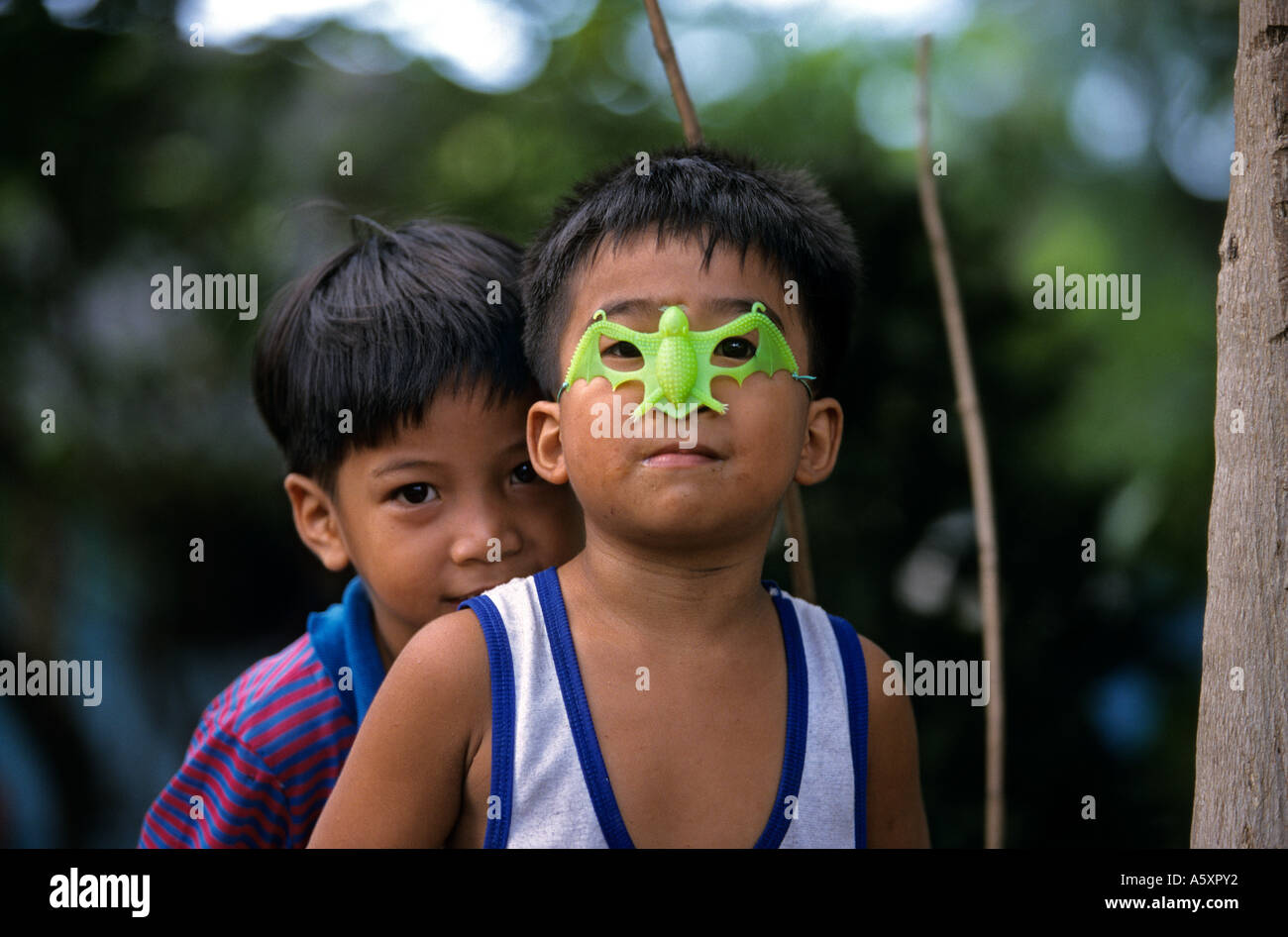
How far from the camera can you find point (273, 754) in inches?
76.2

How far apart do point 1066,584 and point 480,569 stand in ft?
6.25

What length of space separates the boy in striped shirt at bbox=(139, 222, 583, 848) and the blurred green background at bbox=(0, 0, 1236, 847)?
1.10 m

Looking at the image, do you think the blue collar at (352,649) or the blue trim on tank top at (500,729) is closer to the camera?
the blue trim on tank top at (500,729)

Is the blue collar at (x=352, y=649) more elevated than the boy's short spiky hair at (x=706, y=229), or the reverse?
the boy's short spiky hair at (x=706, y=229)

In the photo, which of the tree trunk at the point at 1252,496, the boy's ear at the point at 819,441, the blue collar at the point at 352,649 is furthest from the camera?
the blue collar at the point at 352,649

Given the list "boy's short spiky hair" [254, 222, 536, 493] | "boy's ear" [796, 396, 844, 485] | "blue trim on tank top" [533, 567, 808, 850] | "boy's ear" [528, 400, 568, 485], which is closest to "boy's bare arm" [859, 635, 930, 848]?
"blue trim on tank top" [533, 567, 808, 850]

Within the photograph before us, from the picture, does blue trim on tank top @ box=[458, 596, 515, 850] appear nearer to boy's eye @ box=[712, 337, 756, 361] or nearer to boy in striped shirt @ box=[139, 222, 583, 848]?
boy in striped shirt @ box=[139, 222, 583, 848]

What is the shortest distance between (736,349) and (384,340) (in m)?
0.67

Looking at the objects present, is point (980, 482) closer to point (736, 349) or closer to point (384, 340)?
point (736, 349)

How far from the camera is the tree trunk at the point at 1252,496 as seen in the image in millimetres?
1390

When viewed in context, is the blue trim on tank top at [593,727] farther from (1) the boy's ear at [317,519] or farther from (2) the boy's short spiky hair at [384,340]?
(1) the boy's ear at [317,519]

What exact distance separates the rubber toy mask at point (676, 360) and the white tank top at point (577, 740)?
1.07 feet

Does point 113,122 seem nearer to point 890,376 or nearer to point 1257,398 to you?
point 890,376

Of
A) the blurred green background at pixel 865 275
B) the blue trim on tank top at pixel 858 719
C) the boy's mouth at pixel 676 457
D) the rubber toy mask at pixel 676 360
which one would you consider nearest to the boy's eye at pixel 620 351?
the rubber toy mask at pixel 676 360
